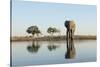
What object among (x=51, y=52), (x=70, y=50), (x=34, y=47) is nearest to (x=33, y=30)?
(x=34, y=47)

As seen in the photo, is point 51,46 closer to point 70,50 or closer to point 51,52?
point 51,52

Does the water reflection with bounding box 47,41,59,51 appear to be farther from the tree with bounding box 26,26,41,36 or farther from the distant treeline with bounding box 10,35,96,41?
the tree with bounding box 26,26,41,36

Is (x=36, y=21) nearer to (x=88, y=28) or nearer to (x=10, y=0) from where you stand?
(x=10, y=0)

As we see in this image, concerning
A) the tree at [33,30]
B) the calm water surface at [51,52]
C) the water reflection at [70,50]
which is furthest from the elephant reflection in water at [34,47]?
the water reflection at [70,50]

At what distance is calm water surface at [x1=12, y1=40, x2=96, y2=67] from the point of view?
7.24 ft

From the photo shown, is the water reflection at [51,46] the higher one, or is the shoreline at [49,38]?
the shoreline at [49,38]

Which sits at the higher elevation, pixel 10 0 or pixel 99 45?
pixel 10 0

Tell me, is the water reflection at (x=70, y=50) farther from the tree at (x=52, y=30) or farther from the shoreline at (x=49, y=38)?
the tree at (x=52, y=30)

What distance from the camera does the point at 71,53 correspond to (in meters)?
2.43

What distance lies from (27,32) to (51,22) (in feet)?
0.94

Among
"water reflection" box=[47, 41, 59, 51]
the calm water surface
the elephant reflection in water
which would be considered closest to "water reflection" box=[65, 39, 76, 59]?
the calm water surface

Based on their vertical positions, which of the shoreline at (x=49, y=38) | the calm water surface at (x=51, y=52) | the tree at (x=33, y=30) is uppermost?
the tree at (x=33, y=30)

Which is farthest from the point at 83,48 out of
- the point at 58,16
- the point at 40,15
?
the point at 40,15

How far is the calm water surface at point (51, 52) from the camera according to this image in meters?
2.21
